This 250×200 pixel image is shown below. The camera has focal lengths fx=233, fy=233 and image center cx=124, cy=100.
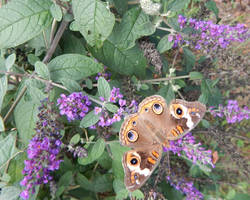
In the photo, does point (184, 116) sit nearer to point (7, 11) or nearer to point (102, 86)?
point (102, 86)

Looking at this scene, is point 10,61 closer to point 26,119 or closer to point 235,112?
point 26,119

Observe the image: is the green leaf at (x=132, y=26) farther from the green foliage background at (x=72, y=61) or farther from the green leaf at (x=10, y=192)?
the green leaf at (x=10, y=192)

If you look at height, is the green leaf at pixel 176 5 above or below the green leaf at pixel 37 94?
above

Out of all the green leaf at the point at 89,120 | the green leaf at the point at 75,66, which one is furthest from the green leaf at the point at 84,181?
the green leaf at the point at 75,66

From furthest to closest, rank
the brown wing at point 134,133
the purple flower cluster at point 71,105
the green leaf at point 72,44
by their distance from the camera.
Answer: the green leaf at point 72,44
the brown wing at point 134,133
the purple flower cluster at point 71,105

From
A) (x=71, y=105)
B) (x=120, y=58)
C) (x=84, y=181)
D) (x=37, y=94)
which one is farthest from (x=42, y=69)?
(x=84, y=181)
